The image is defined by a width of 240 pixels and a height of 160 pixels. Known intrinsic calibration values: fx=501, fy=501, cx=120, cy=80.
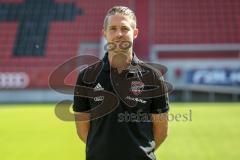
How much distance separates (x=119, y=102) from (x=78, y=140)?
586 cm

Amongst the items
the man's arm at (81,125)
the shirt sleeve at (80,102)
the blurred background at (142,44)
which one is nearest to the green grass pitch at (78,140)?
the blurred background at (142,44)

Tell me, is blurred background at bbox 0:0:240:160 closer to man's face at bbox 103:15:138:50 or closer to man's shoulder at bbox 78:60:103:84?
man's shoulder at bbox 78:60:103:84

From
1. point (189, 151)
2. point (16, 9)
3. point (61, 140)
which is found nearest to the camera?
point (189, 151)

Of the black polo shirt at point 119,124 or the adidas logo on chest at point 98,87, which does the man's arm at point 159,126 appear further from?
the adidas logo on chest at point 98,87

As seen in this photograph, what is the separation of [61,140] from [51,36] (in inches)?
548

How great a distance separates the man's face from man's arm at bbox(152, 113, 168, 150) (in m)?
0.47

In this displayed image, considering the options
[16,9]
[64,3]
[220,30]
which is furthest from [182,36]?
[16,9]

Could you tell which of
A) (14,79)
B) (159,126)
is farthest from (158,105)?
(14,79)

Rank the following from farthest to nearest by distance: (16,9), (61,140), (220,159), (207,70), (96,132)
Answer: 1. (16,9)
2. (207,70)
3. (61,140)
4. (220,159)
5. (96,132)

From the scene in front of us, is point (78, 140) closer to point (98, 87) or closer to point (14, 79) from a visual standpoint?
point (98, 87)

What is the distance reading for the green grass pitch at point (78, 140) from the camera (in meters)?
7.17

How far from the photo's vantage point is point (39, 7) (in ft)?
75.3

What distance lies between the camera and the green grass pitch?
7.17 meters

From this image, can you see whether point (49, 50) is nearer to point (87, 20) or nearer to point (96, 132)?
point (87, 20)
